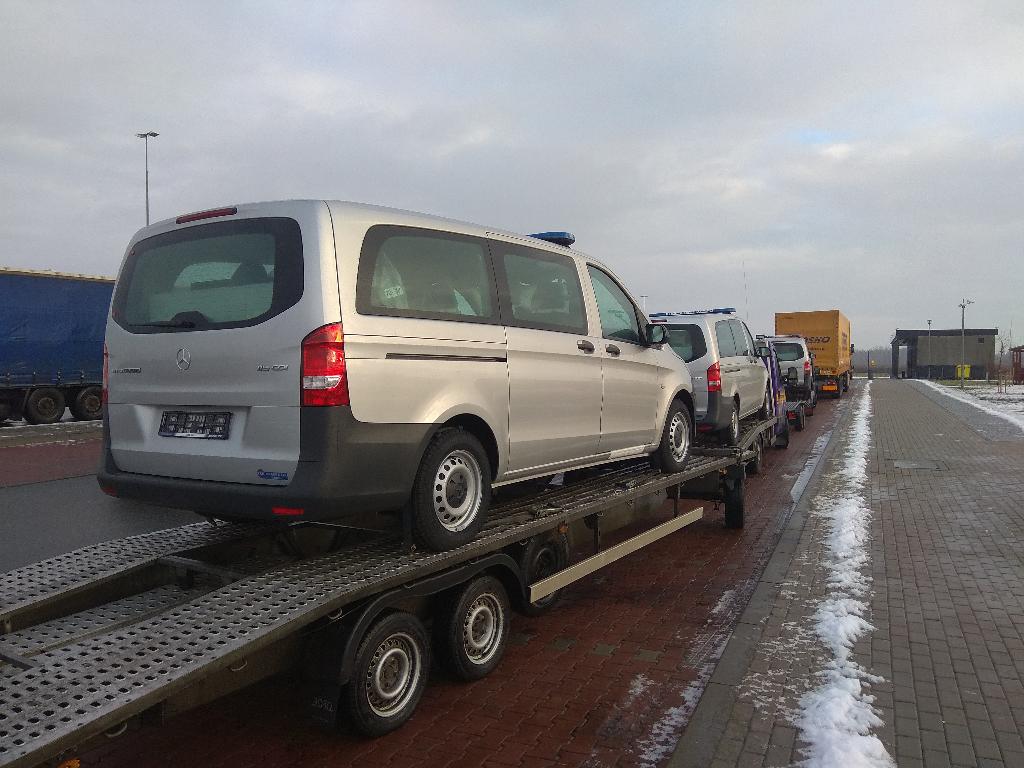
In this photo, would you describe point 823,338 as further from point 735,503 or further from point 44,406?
point 44,406

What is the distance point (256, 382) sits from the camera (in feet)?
11.5

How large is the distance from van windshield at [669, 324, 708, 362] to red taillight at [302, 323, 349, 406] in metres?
6.48

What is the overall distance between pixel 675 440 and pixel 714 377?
2698 mm

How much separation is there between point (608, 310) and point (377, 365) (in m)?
2.61

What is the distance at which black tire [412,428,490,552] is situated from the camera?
12.6ft

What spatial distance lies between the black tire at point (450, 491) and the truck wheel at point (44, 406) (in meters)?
18.6

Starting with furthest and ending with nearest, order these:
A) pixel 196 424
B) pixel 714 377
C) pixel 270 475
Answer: pixel 714 377 → pixel 196 424 → pixel 270 475

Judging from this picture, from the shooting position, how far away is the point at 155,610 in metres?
3.32

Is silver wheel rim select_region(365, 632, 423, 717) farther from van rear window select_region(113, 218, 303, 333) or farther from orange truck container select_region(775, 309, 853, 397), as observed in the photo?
orange truck container select_region(775, 309, 853, 397)

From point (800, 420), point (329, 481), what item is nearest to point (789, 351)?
point (800, 420)

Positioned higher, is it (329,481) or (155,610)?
(329,481)

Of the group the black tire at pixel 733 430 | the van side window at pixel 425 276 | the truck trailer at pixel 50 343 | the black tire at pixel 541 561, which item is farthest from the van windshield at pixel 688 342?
the truck trailer at pixel 50 343

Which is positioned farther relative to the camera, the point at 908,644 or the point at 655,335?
the point at 655,335

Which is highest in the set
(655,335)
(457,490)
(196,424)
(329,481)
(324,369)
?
(655,335)
